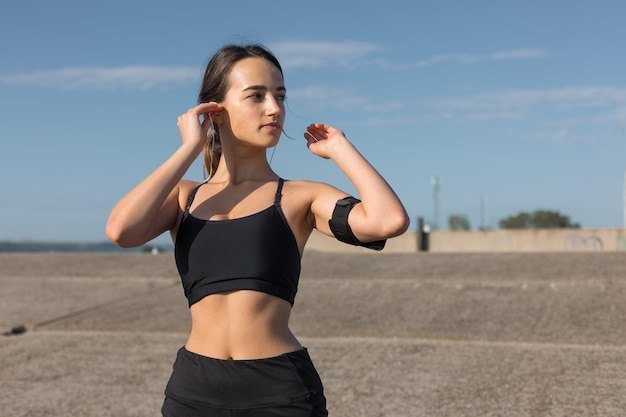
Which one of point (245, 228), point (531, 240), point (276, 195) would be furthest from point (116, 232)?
point (531, 240)

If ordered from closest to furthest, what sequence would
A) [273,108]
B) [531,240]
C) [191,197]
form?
[273,108]
[191,197]
[531,240]

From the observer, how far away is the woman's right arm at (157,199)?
2451 mm

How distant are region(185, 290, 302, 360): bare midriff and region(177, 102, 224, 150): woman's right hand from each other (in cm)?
56

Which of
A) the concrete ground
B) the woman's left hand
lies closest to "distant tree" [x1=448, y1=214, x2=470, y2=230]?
the concrete ground

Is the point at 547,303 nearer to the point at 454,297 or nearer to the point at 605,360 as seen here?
the point at 454,297

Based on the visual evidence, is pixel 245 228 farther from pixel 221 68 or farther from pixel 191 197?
pixel 221 68

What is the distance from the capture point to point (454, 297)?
1101 cm

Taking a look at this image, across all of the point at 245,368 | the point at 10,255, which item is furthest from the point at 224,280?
the point at 10,255

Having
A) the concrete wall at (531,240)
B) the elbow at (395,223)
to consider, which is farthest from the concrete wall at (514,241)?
the elbow at (395,223)

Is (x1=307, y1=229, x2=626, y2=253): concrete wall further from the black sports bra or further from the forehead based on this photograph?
the black sports bra

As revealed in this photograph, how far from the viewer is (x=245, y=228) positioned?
2.40 m

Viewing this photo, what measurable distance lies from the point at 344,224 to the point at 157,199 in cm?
62

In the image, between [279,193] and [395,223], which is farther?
[279,193]

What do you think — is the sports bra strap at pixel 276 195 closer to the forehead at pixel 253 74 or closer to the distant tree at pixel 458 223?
the forehead at pixel 253 74
